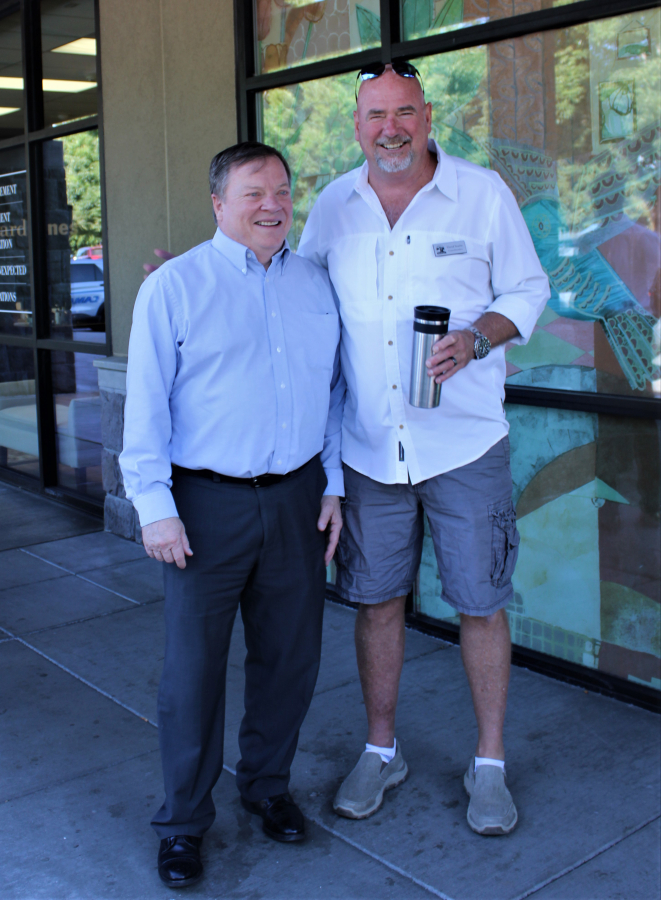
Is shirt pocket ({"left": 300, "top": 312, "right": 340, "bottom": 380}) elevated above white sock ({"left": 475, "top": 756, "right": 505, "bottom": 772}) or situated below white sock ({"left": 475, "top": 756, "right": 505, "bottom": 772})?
above

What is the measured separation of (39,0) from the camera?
271 inches

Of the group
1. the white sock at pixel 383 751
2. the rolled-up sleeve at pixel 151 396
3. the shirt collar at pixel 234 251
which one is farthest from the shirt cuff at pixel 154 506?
the white sock at pixel 383 751

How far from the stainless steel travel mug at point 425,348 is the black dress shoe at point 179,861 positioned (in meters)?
1.39

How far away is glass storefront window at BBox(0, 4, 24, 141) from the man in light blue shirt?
18.0 ft

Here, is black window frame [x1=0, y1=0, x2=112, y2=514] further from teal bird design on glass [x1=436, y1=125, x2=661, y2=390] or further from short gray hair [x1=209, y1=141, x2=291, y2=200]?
short gray hair [x1=209, y1=141, x2=291, y2=200]

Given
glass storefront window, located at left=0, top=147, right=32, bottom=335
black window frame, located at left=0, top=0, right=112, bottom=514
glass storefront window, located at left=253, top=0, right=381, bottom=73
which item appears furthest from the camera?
glass storefront window, located at left=0, top=147, right=32, bottom=335

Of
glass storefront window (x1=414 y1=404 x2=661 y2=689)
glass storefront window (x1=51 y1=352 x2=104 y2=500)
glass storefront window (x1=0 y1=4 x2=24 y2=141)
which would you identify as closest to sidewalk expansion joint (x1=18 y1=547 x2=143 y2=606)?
glass storefront window (x1=51 y1=352 x2=104 y2=500)

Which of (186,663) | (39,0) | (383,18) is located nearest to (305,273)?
(186,663)

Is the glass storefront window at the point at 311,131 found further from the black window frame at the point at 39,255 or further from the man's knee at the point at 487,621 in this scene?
the man's knee at the point at 487,621

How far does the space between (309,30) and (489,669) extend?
3369mm

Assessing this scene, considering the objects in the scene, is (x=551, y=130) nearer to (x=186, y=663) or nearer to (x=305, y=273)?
(x=305, y=273)

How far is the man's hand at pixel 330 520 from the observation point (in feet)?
9.12

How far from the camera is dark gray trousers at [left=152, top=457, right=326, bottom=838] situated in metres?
2.56

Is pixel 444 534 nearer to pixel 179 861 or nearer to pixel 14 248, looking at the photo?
pixel 179 861
